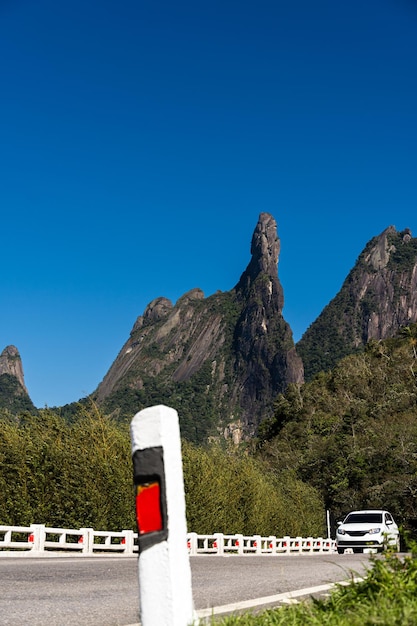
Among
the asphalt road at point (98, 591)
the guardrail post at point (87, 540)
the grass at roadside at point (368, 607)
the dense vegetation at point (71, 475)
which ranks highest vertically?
the dense vegetation at point (71, 475)

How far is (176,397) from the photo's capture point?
199 m

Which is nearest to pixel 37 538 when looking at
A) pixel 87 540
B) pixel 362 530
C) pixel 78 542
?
pixel 87 540

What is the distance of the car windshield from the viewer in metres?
25.1

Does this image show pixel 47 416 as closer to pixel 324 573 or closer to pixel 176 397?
pixel 324 573

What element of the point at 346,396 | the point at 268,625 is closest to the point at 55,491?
the point at 268,625

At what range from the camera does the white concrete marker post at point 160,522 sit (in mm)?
2564

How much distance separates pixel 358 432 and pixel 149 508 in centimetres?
7140

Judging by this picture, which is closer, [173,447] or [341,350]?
[173,447]

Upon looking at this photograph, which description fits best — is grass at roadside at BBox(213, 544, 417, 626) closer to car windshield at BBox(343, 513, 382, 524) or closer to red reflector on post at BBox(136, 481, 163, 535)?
red reflector on post at BBox(136, 481, 163, 535)

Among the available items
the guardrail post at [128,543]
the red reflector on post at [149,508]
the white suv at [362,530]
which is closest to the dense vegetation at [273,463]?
the guardrail post at [128,543]

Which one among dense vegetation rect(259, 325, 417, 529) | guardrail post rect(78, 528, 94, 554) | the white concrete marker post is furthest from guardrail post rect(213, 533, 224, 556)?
dense vegetation rect(259, 325, 417, 529)

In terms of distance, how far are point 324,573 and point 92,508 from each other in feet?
46.8

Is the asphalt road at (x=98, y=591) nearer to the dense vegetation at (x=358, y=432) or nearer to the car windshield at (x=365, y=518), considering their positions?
the car windshield at (x=365, y=518)

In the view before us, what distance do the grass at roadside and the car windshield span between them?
21.5 meters
